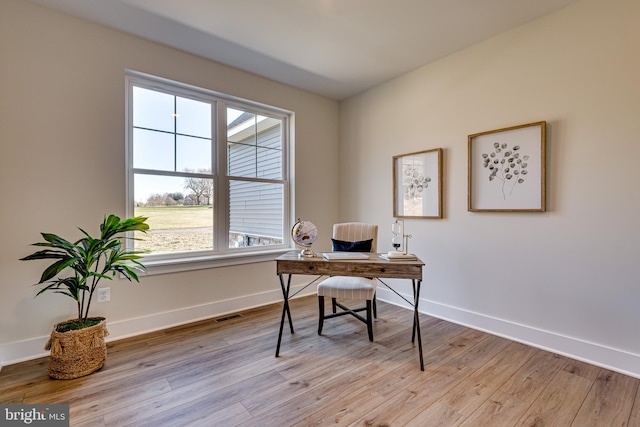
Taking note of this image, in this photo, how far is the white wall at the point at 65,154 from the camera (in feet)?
6.79

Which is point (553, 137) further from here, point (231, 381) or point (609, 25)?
point (231, 381)

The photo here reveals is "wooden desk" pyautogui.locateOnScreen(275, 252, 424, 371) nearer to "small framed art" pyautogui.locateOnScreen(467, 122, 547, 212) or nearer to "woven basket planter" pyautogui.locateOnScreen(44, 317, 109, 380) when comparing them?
"small framed art" pyautogui.locateOnScreen(467, 122, 547, 212)

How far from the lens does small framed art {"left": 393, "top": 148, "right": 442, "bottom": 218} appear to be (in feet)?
9.70

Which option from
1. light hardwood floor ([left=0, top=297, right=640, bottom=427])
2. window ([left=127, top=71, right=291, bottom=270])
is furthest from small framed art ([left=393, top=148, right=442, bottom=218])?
window ([left=127, top=71, right=291, bottom=270])

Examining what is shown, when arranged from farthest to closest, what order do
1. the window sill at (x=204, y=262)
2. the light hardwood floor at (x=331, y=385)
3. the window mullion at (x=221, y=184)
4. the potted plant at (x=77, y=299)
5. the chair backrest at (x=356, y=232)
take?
the window mullion at (x=221, y=184)
the chair backrest at (x=356, y=232)
the window sill at (x=204, y=262)
the potted plant at (x=77, y=299)
the light hardwood floor at (x=331, y=385)

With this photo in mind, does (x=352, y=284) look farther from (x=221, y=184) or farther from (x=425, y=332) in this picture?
(x=221, y=184)

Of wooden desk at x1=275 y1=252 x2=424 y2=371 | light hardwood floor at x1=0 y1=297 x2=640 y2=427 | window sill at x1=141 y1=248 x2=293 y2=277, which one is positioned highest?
wooden desk at x1=275 y1=252 x2=424 y2=371

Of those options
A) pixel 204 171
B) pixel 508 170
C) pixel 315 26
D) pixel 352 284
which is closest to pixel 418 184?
pixel 508 170

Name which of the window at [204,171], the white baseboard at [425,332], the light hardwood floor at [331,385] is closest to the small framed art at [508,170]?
the white baseboard at [425,332]

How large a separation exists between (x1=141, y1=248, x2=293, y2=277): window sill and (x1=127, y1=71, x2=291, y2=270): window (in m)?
0.06

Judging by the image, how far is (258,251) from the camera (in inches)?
133

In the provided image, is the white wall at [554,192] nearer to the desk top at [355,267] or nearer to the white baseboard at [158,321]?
the desk top at [355,267]

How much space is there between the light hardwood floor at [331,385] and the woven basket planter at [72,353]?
63 mm

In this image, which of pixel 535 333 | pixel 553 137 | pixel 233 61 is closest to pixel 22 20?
pixel 233 61
